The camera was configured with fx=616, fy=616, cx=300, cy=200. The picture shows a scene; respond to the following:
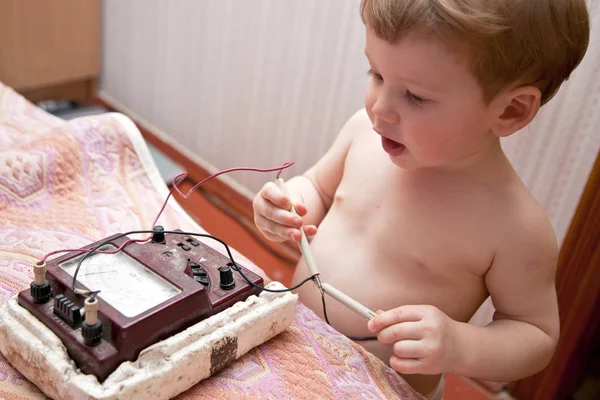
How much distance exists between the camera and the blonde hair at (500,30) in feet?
1.78

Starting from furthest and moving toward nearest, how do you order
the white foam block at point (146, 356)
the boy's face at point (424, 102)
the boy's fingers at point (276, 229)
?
the boy's fingers at point (276, 229)
the boy's face at point (424, 102)
the white foam block at point (146, 356)

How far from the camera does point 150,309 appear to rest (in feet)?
1.62

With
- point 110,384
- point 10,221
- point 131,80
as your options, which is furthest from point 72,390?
point 131,80

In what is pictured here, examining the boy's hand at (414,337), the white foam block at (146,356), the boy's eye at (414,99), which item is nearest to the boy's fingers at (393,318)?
the boy's hand at (414,337)

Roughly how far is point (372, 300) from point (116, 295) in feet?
1.07

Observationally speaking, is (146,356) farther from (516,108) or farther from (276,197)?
(516,108)

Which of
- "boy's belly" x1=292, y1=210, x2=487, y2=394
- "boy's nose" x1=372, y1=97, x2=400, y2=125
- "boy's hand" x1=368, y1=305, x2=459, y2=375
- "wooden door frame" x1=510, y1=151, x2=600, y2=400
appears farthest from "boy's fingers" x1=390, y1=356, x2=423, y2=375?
"wooden door frame" x1=510, y1=151, x2=600, y2=400

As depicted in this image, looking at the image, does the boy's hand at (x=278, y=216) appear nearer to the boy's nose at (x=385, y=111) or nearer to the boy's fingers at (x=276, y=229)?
the boy's fingers at (x=276, y=229)

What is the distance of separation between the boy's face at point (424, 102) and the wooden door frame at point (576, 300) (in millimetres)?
345

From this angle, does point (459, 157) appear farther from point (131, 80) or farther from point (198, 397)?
point (131, 80)

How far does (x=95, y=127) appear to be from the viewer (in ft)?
Answer: 2.81

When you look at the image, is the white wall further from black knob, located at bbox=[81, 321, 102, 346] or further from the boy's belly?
black knob, located at bbox=[81, 321, 102, 346]

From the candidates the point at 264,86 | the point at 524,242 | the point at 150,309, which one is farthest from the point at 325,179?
the point at 264,86

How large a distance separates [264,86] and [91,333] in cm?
99
